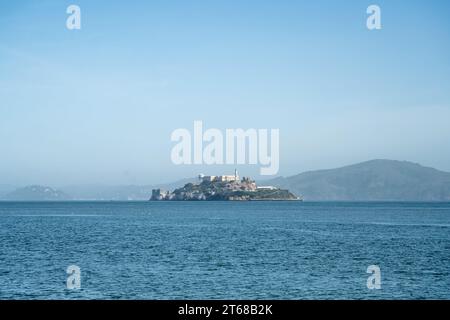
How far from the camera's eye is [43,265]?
5369cm

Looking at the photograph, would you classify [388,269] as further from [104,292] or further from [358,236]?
[358,236]

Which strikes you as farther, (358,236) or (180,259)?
(358,236)

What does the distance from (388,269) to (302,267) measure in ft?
25.0

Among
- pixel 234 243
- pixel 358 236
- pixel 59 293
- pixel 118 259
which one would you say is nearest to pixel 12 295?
pixel 59 293
